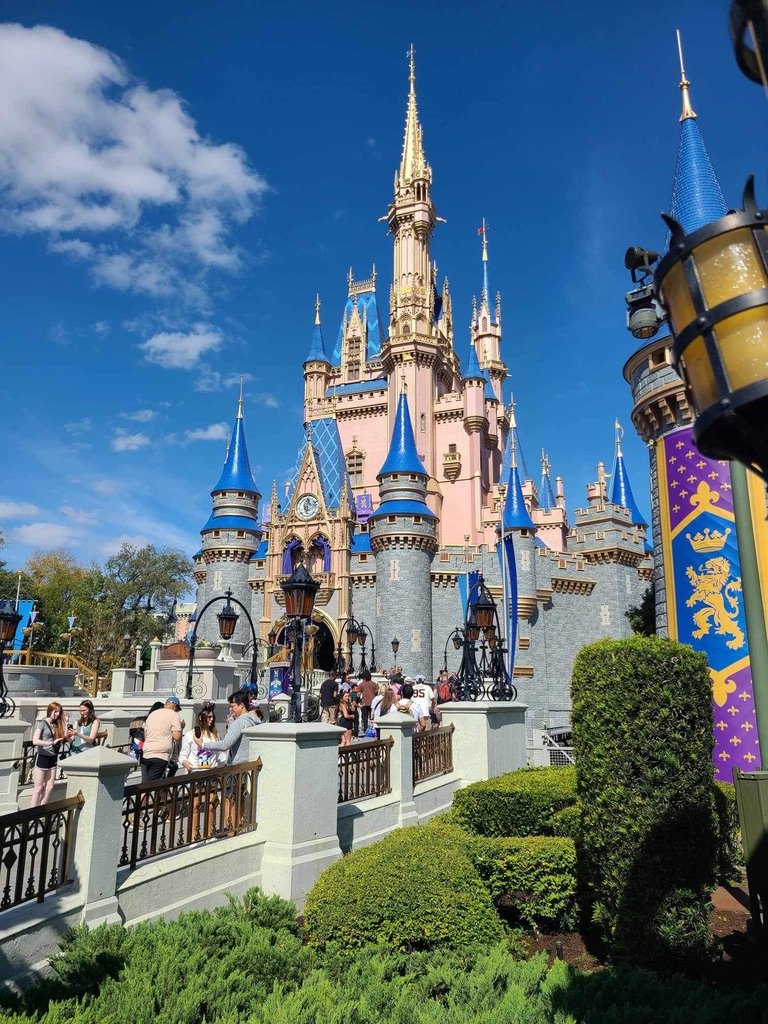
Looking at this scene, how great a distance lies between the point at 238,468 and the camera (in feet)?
120

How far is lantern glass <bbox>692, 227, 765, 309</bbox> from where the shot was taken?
1.87 meters

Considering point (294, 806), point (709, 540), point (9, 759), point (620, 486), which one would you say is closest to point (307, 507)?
point (620, 486)

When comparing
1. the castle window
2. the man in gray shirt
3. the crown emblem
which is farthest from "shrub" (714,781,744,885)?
the castle window

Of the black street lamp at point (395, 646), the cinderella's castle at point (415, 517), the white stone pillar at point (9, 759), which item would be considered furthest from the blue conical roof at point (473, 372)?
the white stone pillar at point (9, 759)

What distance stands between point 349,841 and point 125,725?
727 cm

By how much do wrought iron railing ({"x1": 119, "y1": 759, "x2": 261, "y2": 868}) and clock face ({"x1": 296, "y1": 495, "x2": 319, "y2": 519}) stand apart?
29.0 m

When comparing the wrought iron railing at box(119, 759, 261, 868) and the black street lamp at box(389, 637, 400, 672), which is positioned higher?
the black street lamp at box(389, 637, 400, 672)

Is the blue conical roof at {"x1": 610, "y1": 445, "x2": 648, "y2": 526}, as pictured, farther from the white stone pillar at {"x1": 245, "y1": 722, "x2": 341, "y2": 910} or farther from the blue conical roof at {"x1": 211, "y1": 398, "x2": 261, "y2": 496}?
the white stone pillar at {"x1": 245, "y1": 722, "x2": 341, "y2": 910}

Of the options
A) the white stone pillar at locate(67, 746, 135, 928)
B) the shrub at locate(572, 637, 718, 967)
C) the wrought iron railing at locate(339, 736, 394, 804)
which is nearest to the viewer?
the white stone pillar at locate(67, 746, 135, 928)

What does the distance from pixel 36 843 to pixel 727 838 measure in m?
6.74

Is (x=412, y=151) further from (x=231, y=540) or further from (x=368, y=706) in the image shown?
(x=368, y=706)

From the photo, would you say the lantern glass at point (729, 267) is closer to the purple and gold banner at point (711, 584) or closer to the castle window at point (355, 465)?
the purple and gold banner at point (711, 584)

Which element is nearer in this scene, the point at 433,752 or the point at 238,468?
the point at 433,752

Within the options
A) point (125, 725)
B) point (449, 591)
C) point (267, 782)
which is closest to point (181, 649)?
point (449, 591)
